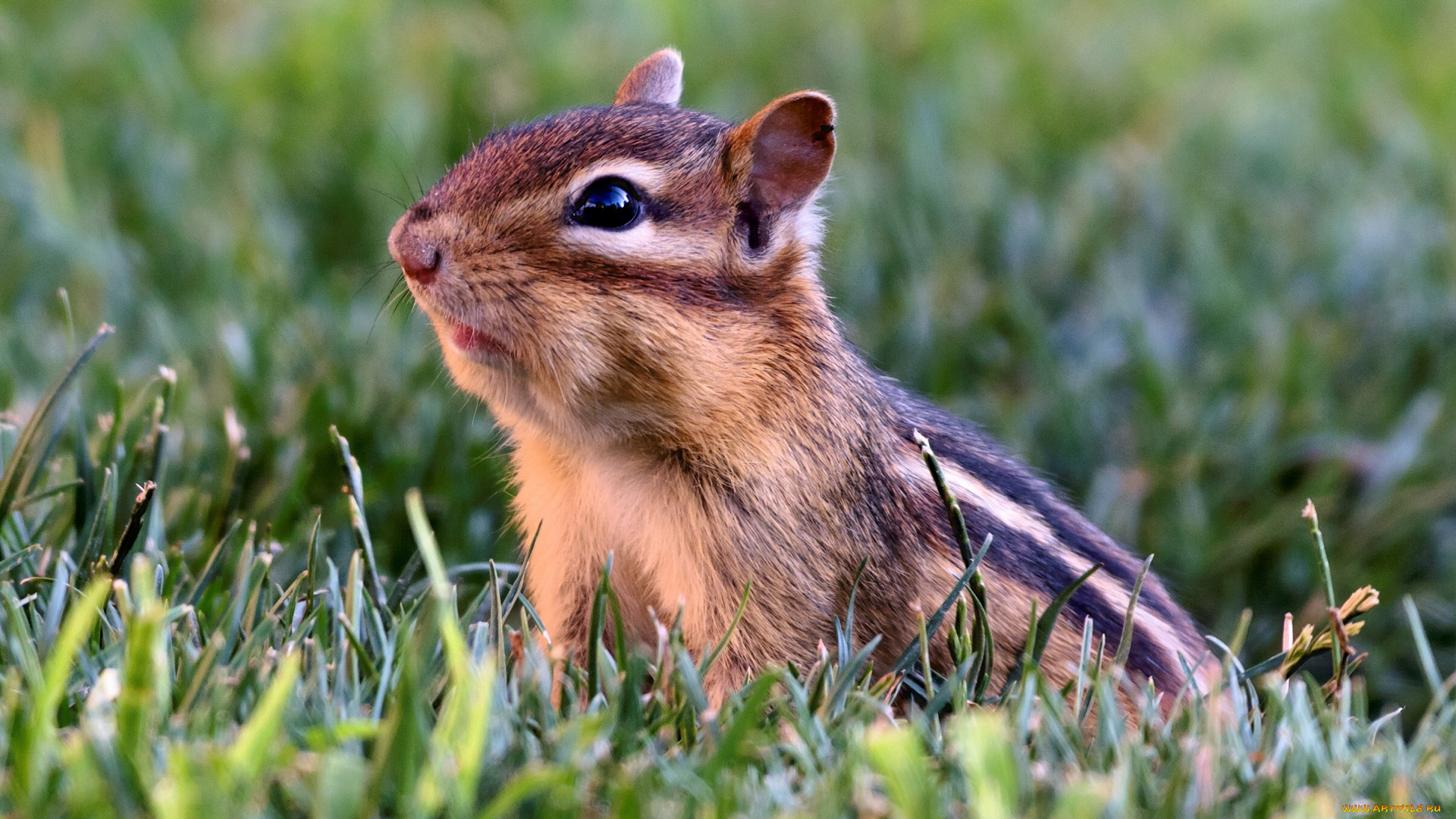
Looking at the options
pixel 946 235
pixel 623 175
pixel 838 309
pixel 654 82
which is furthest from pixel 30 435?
pixel 946 235

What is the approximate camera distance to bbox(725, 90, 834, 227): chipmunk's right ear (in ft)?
9.31

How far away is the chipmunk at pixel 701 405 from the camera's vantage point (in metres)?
2.64

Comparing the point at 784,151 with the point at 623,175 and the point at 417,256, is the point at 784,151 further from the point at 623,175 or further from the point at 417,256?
the point at 417,256

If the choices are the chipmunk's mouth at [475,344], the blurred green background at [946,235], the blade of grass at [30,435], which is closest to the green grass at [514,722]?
the blade of grass at [30,435]

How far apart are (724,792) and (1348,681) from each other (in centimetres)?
116

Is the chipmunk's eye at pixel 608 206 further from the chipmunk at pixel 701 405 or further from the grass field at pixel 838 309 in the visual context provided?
the grass field at pixel 838 309

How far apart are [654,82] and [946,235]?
1.99m

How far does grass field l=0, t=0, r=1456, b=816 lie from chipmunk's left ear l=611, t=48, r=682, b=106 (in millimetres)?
849

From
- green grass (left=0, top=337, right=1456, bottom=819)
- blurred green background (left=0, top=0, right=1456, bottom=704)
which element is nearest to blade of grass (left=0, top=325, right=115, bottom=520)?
green grass (left=0, top=337, right=1456, bottom=819)

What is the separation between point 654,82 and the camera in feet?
11.7

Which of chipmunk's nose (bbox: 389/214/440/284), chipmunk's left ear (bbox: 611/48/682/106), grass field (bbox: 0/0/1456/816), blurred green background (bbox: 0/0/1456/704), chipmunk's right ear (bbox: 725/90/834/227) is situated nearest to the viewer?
grass field (bbox: 0/0/1456/816)

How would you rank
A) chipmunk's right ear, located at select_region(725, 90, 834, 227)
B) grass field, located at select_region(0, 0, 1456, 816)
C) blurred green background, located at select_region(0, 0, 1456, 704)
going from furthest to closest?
blurred green background, located at select_region(0, 0, 1456, 704) < chipmunk's right ear, located at select_region(725, 90, 834, 227) < grass field, located at select_region(0, 0, 1456, 816)

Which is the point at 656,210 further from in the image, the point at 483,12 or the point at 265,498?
the point at 483,12

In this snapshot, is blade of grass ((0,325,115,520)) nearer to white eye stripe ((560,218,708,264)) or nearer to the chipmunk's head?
the chipmunk's head
